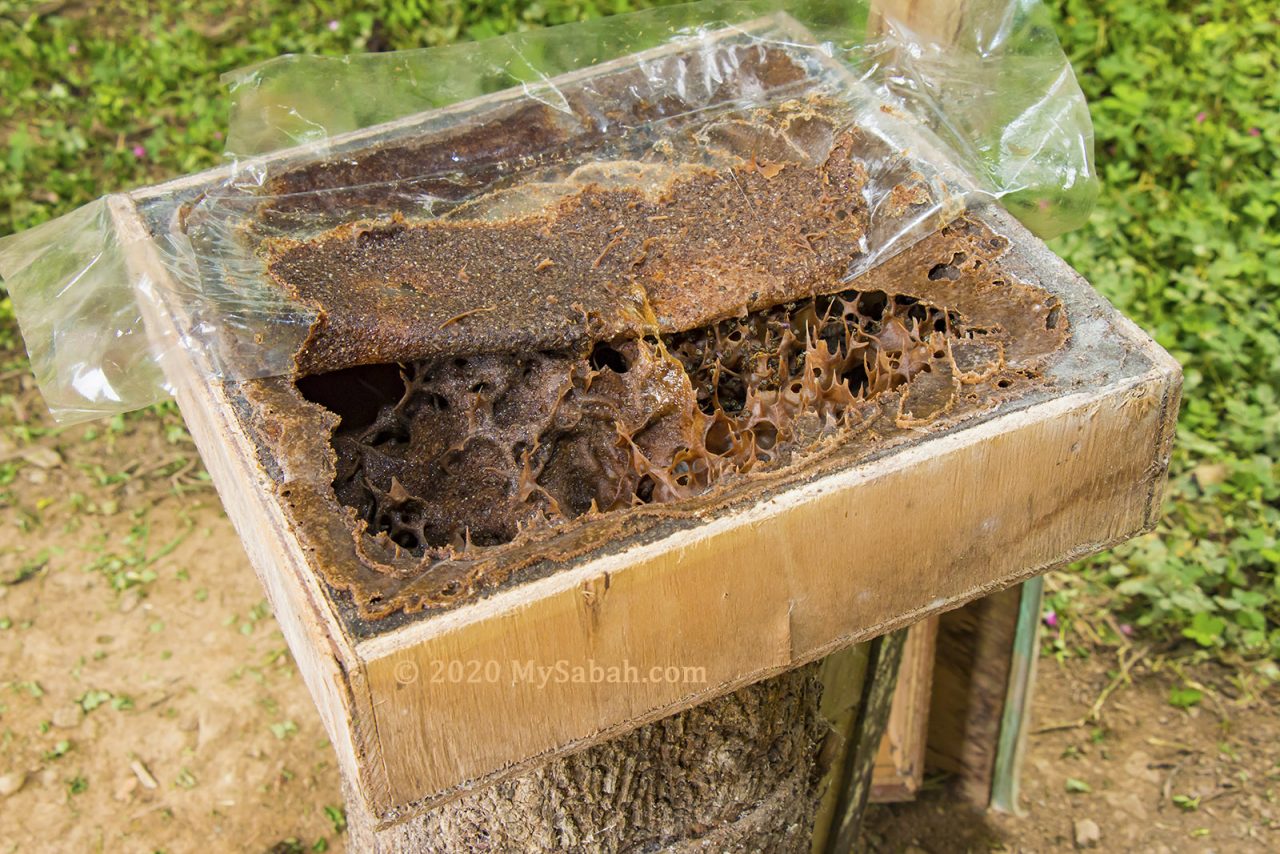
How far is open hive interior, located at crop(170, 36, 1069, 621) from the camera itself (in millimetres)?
1422

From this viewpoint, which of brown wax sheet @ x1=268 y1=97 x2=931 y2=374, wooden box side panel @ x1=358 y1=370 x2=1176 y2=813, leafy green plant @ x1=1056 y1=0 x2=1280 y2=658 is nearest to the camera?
wooden box side panel @ x1=358 y1=370 x2=1176 y2=813

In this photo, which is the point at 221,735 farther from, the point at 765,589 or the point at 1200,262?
the point at 1200,262

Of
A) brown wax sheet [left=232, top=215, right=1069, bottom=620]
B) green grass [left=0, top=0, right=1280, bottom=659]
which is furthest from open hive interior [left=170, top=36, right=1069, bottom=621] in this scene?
green grass [left=0, top=0, right=1280, bottom=659]

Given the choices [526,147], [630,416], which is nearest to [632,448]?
[630,416]

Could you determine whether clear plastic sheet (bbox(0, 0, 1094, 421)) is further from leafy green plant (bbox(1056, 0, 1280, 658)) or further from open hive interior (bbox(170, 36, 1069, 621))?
leafy green plant (bbox(1056, 0, 1280, 658))

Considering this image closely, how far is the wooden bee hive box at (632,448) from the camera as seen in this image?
4.16 feet

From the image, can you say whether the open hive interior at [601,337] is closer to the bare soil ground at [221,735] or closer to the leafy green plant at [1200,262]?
the bare soil ground at [221,735]

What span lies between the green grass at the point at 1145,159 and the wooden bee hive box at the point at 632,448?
1.62 meters

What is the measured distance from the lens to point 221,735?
284cm

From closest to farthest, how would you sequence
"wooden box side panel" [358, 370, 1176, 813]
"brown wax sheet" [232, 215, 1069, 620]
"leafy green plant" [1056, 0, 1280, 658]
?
"wooden box side panel" [358, 370, 1176, 813], "brown wax sheet" [232, 215, 1069, 620], "leafy green plant" [1056, 0, 1280, 658]

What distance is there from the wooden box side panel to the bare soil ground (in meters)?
1.38

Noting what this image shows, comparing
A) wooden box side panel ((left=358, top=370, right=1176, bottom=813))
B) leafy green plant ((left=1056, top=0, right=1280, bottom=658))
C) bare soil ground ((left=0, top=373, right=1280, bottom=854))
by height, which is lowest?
bare soil ground ((left=0, top=373, right=1280, bottom=854))

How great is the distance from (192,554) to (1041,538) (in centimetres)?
237

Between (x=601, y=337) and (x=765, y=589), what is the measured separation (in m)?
0.44
